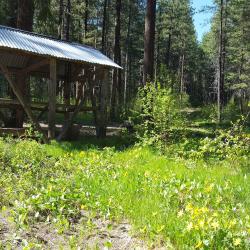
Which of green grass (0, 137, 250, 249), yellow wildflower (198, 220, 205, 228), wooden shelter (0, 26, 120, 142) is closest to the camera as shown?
yellow wildflower (198, 220, 205, 228)

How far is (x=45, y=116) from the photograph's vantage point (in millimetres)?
24703

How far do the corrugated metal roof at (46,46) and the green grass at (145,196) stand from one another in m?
4.36

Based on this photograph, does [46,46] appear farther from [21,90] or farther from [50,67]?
[21,90]

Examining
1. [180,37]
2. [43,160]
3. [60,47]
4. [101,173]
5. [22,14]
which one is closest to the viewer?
[101,173]

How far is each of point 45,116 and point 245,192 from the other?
A: 19973 millimetres

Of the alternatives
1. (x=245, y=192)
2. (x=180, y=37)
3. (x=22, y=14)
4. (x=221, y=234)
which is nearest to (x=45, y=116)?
(x=22, y=14)

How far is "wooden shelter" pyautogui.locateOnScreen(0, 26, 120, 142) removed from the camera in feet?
40.3

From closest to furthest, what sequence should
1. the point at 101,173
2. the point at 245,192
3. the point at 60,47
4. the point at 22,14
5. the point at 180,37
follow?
1. the point at 245,192
2. the point at 101,173
3. the point at 60,47
4. the point at 22,14
5. the point at 180,37

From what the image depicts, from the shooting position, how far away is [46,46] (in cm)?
1312

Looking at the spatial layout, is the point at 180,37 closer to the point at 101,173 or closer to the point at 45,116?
the point at 45,116

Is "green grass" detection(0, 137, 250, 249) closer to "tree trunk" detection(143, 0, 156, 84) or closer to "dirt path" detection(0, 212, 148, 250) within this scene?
"dirt path" detection(0, 212, 148, 250)

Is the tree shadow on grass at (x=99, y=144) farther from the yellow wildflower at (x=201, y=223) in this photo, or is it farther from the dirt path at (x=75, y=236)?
the yellow wildflower at (x=201, y=223)

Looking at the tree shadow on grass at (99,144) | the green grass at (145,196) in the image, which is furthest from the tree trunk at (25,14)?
the green grass at (145,196)

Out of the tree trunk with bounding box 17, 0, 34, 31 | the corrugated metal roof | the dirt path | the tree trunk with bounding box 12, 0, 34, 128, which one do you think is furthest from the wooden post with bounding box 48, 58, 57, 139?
the dirt path
